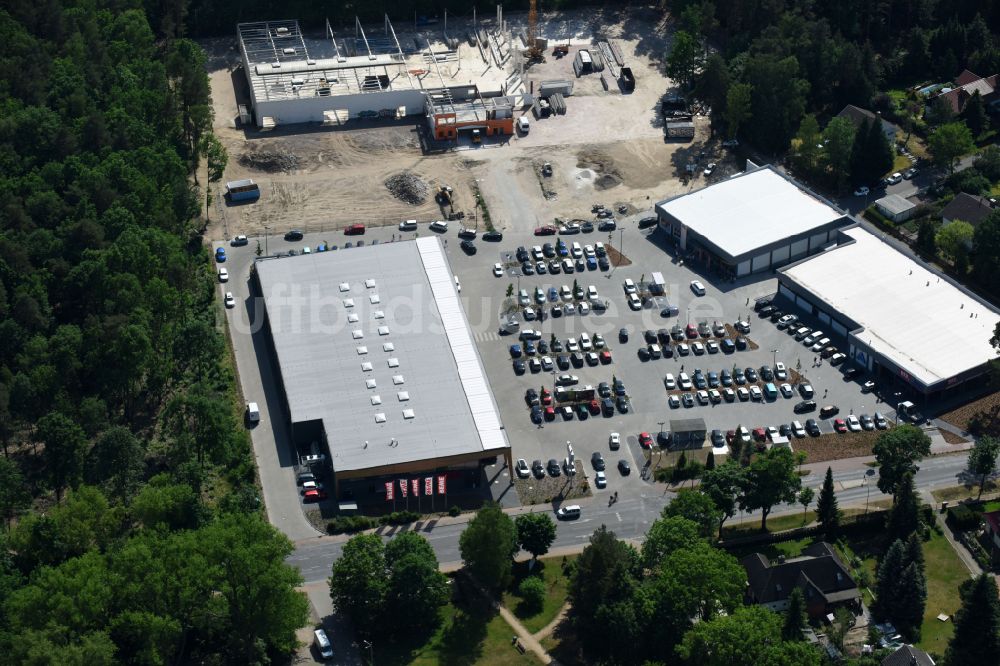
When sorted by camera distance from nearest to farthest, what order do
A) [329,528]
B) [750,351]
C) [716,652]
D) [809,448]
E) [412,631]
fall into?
1. [716,652]
2. [412,631]
3. [329,528]
4. [809,448]
5. [750,351]

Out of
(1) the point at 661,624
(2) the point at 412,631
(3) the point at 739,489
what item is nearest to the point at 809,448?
(3) the point at 739,489

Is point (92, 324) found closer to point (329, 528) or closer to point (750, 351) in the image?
point (329, 528)

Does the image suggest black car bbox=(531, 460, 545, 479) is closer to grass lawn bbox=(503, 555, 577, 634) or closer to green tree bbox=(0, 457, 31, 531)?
grass lawn bbox=(503, 555, 577, 634)

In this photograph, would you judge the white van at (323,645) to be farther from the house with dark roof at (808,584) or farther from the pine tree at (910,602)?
the pine tree at (910,602)

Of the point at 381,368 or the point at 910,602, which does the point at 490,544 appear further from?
the point at 910,602

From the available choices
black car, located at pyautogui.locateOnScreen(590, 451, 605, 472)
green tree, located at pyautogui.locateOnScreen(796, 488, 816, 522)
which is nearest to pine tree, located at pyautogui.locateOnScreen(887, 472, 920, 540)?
green tree, located at pyautogui.locateOnScreen(796, 488, 816, 522)
